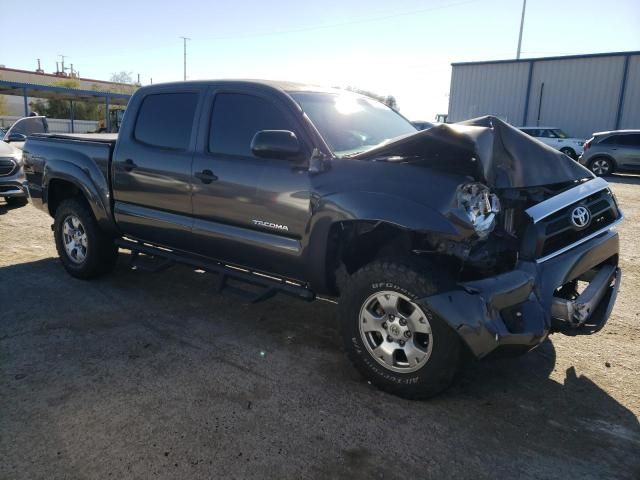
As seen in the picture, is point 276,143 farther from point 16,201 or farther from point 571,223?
point 16,201

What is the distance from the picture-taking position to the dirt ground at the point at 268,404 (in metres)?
2.56

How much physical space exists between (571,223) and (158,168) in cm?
322

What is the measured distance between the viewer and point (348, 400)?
124 inches

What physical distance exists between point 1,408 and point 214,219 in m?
1.86

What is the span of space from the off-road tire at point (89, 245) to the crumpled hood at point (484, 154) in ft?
10.2

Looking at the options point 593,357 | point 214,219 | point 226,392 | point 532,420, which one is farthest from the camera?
point 214,219

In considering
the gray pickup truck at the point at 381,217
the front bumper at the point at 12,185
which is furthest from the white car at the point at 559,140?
the gray pickup truck at the point at 381,217

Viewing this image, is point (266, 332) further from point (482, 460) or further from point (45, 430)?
point (482, 460)

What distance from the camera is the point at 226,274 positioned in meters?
4.11

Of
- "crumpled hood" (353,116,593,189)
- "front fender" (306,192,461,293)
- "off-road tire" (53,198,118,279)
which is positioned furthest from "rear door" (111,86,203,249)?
"crumpled hood" (353,116,593,189)

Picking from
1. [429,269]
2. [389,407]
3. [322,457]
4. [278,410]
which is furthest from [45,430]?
[429,269]

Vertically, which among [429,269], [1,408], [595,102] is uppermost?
[595,102]

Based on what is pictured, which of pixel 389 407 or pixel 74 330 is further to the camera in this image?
pixel 74 330

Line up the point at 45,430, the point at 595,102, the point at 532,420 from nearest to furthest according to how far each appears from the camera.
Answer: the point at 45,430 → the point at 532,420 → the point at 595,102
